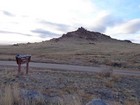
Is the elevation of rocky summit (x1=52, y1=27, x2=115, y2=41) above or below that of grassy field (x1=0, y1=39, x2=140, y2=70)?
above

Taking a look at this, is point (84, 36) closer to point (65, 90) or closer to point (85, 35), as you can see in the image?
point (85, 35)

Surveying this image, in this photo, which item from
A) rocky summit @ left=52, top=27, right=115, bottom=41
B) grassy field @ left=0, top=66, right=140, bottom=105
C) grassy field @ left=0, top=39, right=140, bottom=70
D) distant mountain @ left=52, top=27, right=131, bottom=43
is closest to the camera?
grassy field @ left=0, top=66, right=140, bottom=105

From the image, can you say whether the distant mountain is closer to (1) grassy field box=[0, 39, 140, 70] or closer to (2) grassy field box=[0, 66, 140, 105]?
(1) grassy field box=[0, 39, 140, 70]

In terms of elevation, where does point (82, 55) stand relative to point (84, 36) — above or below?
below

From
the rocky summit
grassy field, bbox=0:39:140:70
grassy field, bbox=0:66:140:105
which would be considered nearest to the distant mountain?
the rocky summit

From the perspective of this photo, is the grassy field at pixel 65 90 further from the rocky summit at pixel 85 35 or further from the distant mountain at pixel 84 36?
the rocky summit at pixel 85 35

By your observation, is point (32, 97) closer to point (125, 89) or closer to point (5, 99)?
point (5, 99)

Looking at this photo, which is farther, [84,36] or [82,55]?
[84,36]

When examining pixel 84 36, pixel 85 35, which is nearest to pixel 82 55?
pixel 84 36

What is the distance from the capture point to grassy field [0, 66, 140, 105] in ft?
Answer: 43.9

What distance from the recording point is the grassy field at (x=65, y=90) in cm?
1338

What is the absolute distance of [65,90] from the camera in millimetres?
18141

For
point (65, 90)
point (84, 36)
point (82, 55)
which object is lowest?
point (82, 55)

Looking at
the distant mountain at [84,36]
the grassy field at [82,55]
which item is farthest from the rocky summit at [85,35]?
the grassy field at [82,55]
